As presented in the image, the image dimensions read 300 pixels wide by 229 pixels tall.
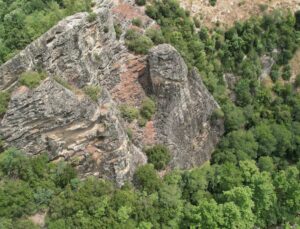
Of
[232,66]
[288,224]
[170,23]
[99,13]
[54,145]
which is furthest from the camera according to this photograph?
[232,66]

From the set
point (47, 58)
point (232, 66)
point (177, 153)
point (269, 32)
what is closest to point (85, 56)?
point (47, 58)

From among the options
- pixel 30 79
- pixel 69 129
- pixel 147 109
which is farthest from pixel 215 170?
pixel 30 79

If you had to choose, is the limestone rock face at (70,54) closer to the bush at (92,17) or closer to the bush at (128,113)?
the bush at (92,17)

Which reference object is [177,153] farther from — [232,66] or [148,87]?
[232,66]

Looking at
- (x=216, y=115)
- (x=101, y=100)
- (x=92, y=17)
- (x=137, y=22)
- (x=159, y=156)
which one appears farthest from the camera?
(x=216, y=115)

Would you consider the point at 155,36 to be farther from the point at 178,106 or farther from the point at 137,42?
the point at 178,106

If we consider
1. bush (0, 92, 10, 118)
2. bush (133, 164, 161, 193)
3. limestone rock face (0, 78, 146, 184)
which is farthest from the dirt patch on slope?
bush (0, 92, 10, 118)
